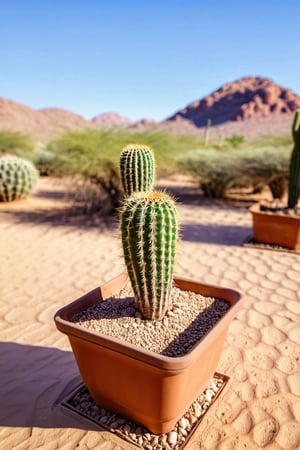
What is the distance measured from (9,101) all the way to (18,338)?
161 ft

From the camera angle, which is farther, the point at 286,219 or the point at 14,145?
the point at 14,145

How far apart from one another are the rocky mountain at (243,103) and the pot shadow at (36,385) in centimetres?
4592

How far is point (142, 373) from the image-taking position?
139 centimetres

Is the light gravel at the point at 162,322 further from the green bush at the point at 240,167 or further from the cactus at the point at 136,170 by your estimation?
the green bush at the point at 240,167

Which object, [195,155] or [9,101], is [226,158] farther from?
[9,101]

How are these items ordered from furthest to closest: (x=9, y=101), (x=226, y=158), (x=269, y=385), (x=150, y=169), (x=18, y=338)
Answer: (x=9, y=101), (x=226, y=158), (x=150, y=169), (x=18, y=338), (x=269, y=385)

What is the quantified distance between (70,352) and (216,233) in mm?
3076

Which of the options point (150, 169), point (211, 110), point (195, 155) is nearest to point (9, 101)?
point (211, 110)

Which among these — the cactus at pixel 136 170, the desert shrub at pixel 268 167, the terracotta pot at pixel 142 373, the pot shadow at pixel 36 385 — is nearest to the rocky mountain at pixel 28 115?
the desert shrub at pixel 268 167

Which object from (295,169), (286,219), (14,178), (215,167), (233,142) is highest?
(233,142)

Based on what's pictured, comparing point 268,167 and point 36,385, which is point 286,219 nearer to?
point 268,167

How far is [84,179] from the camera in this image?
564 centimetres

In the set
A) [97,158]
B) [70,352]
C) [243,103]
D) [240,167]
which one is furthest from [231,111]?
A: [70,352]

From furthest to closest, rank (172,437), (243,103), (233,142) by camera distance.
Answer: (243,103), (233,142), (172,437)
